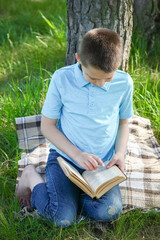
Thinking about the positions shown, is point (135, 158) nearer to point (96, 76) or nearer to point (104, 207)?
point (104, 207)

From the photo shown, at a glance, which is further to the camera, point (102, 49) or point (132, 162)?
point (132, 162)

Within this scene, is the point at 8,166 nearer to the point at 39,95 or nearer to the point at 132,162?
the point at 39,95

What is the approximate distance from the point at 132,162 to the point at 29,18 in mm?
3202

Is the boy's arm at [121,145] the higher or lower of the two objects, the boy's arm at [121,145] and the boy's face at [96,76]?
the lower

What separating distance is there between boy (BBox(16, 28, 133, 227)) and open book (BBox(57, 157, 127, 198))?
59 millimetres

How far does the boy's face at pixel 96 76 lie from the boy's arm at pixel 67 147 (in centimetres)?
41

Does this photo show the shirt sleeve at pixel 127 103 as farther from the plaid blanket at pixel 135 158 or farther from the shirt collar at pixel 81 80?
the plaid blanket at pixel 135 158

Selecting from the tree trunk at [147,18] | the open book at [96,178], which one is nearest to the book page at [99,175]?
the open book at [96,178]

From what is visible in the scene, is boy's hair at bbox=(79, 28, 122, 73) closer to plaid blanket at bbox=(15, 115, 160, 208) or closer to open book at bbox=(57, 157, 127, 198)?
open book at bbox=(57, 157, 127, 198)

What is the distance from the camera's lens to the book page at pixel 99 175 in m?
2.07

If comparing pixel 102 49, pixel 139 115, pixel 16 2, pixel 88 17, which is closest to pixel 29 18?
pixel 16 2

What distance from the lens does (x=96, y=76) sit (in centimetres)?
204

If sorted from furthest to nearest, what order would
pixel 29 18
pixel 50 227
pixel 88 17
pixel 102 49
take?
pixel 29 18
pixel 88 17
pixel 50 227
pixel 102 49

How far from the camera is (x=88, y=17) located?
311 cm
